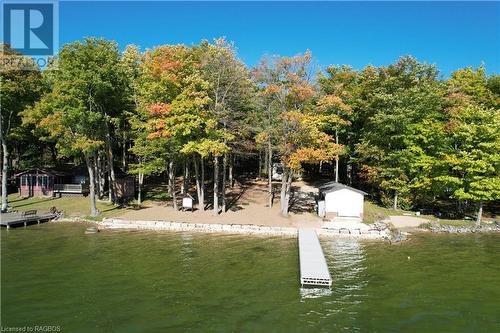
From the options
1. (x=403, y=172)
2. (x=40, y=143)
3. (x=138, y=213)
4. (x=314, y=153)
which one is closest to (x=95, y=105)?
(x=138, y=213)

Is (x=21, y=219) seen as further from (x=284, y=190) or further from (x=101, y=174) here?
(x=284, y=190)

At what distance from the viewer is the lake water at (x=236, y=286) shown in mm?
15922

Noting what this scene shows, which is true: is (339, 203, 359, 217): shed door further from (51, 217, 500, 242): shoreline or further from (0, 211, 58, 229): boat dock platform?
(0, 211, 58, 229): boat dock platform

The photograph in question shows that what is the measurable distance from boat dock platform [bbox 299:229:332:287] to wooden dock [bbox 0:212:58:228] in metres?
23.9

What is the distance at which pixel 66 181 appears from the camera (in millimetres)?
49688

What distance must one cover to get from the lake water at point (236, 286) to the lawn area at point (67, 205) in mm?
8552

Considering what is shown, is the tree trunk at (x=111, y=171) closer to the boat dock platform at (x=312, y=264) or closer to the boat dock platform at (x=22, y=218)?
the boat dock platform at (x=22, y=218)

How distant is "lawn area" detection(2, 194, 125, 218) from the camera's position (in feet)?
128

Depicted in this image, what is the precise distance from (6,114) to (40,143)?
54.0ft

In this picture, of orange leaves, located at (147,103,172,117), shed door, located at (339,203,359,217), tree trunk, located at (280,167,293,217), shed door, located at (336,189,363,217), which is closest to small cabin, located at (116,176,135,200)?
orange leaves, located at (147,103,172,117)

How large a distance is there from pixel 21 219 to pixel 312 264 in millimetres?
26442

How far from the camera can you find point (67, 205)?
137 feet

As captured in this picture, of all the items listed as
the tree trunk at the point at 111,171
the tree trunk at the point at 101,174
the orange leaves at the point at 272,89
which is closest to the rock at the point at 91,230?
the tree trunk at the point at 111,171

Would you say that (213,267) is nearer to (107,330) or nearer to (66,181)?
(107,330)
